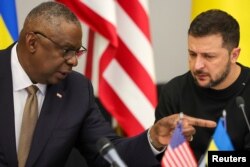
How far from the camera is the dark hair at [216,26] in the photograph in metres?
2.69

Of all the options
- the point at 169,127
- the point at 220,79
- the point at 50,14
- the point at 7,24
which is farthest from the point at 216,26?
the point at 7,24

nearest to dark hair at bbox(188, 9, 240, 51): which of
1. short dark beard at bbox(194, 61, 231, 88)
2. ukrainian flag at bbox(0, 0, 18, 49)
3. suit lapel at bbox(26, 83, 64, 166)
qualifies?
short dark beard at bbox(194, 61, 231, 88)

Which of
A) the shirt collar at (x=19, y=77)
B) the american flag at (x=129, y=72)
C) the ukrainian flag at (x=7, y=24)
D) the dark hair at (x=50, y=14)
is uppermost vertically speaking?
the dark hair at (x=50, y=14)

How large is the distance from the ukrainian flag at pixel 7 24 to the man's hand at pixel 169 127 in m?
1.23

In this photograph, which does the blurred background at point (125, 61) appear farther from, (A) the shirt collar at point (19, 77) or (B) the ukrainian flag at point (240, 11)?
(A) the shirt collar at point (19, 77)

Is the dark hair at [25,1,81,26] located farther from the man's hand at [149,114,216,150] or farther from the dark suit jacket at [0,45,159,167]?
the man's hand at [149,114,216,150]

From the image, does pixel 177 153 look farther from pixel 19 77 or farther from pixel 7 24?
pixel 7 24

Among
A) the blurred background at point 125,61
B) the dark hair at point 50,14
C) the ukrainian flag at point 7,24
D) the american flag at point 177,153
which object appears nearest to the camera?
the american flag at point 177,153

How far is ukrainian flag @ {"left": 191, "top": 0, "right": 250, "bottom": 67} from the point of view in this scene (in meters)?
3.42

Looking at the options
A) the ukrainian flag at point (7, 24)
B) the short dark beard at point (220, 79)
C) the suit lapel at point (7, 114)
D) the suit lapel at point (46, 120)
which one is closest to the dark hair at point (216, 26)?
the short dark beard at point (220, 79)

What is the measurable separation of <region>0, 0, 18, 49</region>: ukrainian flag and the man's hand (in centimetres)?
123

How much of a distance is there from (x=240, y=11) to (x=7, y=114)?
1561mm

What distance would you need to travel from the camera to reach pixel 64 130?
2576 mm

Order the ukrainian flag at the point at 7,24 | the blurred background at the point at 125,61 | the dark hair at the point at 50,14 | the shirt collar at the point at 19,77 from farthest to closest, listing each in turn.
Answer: the blurred background at the point at 125,61
the ukrainian flag at the point at 7,24
the shirt collar at the point at 19,77
the dark hair at the point at 50,14
